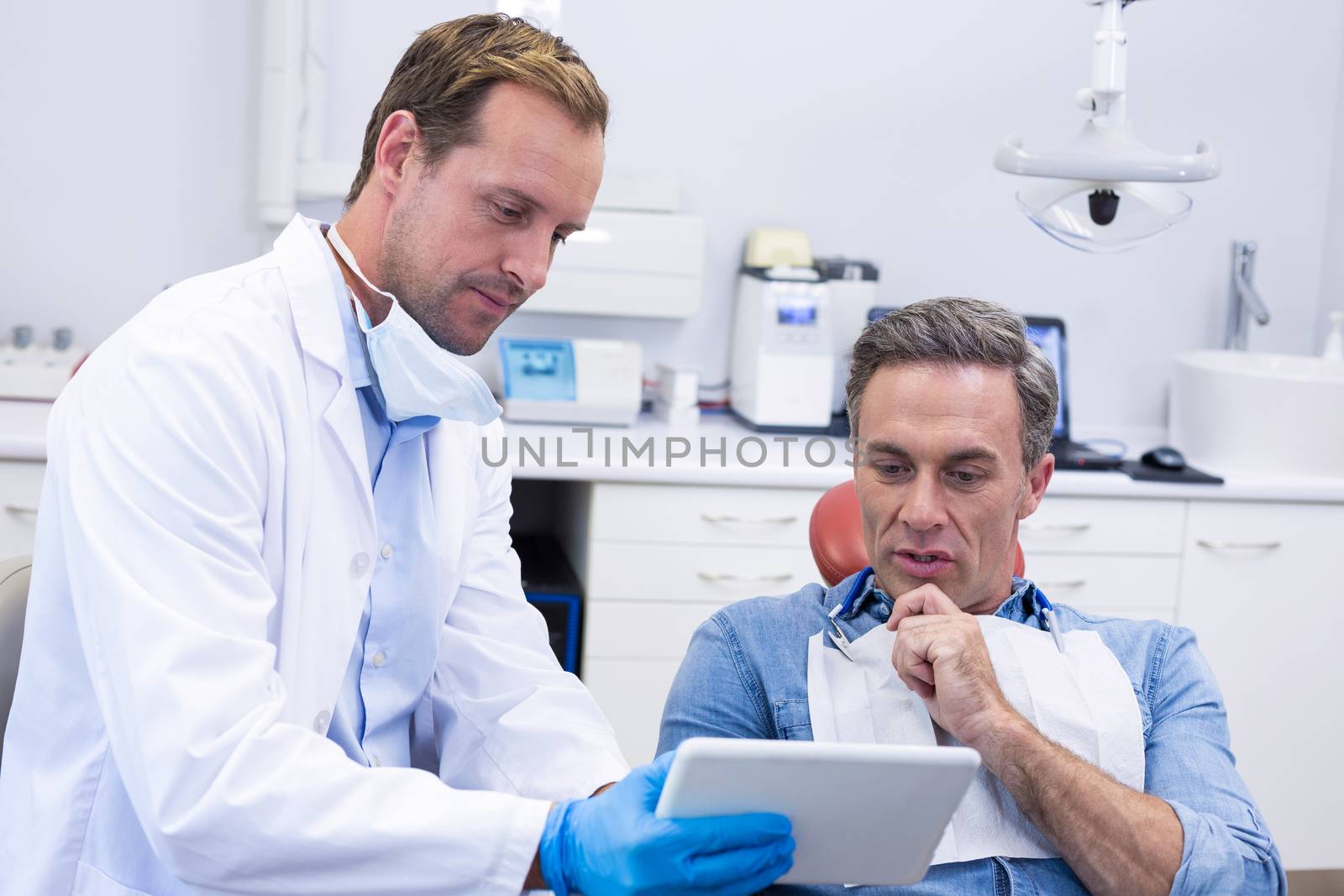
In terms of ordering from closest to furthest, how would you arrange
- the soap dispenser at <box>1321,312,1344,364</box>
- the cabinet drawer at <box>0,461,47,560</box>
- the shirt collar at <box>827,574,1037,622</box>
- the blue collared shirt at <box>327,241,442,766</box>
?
the blue collared shirt at <box>327,241,442,766</box>, the shirt collar at <box>827,574,1037,622</box>, the cabinet drawer at <box>0,461,47,560</box>, the soap dispenser at <box>1321,312,1344,364</box>

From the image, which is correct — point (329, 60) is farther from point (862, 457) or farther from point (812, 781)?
point (812, 781)

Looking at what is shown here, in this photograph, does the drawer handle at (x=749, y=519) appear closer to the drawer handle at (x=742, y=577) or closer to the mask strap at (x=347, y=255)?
the drawer handle at (x=742, y=577)

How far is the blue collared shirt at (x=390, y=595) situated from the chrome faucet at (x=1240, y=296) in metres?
2.45

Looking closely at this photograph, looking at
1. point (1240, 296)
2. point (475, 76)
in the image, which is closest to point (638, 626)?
point (475, 76)

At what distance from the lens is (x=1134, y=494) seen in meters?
2.61

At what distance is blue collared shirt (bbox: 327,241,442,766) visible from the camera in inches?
53.1

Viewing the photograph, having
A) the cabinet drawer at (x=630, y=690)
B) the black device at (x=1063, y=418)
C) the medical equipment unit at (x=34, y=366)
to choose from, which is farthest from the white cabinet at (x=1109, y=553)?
the medical equipment unit at (x=34, y=366)

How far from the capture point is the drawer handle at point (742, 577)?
8.33 feet

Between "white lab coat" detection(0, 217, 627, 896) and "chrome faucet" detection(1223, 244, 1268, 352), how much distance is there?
2.39 m

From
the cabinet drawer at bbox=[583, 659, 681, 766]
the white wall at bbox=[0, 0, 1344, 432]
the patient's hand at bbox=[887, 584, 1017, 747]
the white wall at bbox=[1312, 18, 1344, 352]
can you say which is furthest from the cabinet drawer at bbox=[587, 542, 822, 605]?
the white wall at bbox=[1312, 18, 1344, 352]

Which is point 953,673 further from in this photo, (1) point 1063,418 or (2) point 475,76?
(1) point 1063,418

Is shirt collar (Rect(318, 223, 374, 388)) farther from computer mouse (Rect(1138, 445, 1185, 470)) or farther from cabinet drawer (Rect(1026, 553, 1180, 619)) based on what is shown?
computer mouse (Rect(1138, 445, 1185, 470))

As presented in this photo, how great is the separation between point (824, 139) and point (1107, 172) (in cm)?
110

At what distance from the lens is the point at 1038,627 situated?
1483 mm
